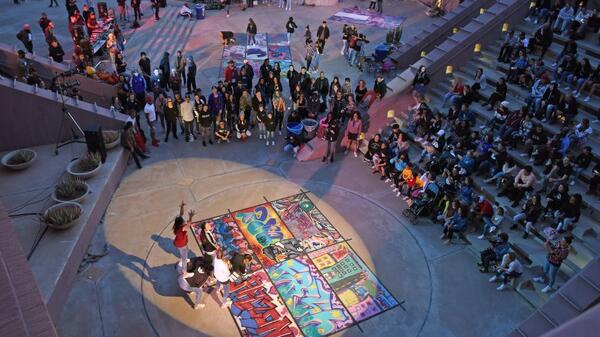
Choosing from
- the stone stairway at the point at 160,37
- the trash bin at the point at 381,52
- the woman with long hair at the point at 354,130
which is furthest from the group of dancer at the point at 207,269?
the trash bin at the point at 381,52

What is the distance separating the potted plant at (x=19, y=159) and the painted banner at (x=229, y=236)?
544 centimetres

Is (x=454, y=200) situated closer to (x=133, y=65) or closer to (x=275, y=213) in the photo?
(x=275, y=213)

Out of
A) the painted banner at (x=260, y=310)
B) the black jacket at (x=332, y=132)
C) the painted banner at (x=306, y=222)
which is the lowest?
the painted banner at (x=260, y=310)

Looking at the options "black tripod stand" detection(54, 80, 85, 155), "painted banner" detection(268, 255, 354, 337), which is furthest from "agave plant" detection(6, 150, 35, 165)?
"painted banner" detection(268, 255, 354, 337)

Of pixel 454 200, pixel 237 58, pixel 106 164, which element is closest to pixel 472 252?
pixel 454 200

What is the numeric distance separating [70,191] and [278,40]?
15182 mm

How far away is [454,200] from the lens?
12836 mm

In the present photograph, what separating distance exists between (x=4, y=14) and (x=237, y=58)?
14.0 meters

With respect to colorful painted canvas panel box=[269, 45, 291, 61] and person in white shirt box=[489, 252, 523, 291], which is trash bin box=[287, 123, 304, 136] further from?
colorful painted canvas panel box=[269, 45, 291, 61]

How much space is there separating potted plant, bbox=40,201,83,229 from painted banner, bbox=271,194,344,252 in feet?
17.0

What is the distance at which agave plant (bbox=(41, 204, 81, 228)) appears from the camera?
1156cm

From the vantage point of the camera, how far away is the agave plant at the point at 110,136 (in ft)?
49.1

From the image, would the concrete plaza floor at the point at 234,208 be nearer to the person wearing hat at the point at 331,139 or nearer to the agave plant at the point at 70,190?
the person wearing hat at the point at 331,139

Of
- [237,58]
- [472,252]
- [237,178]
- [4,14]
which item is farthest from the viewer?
[4,14]
